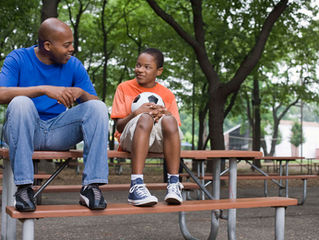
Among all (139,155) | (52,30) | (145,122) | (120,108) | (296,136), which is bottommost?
(139,155)

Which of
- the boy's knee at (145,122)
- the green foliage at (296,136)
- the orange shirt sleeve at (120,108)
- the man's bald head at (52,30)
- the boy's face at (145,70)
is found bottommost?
the boy's knee at (145,122)

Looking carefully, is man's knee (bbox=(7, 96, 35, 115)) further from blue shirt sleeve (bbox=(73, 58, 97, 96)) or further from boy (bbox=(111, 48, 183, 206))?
boy (bbox=(111, 48, 183, 206))

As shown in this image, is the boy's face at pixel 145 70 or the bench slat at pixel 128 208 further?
the boy's face at pixel 145 70

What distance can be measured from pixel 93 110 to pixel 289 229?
349 cm

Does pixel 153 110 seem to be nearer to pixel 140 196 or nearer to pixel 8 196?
pixel 140 196

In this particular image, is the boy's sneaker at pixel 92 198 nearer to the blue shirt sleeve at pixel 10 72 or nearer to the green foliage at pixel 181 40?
the blue shirt sleeve at pixel 10 72

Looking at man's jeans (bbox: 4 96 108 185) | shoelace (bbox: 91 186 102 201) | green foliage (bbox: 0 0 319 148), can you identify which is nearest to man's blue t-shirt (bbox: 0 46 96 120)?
man's jeans (bbox: 4 96 108 185)

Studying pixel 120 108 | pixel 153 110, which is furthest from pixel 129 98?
pixel 153 110

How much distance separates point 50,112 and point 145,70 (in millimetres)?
920

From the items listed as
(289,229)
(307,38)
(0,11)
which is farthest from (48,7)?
(307,38)

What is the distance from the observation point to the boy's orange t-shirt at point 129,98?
3498mm

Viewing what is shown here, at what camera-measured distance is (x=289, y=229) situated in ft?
17.3

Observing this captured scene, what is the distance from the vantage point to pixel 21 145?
249cm

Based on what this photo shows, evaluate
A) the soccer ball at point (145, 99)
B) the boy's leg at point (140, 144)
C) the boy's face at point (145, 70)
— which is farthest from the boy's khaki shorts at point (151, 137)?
the boy's face at point (145, 70)
